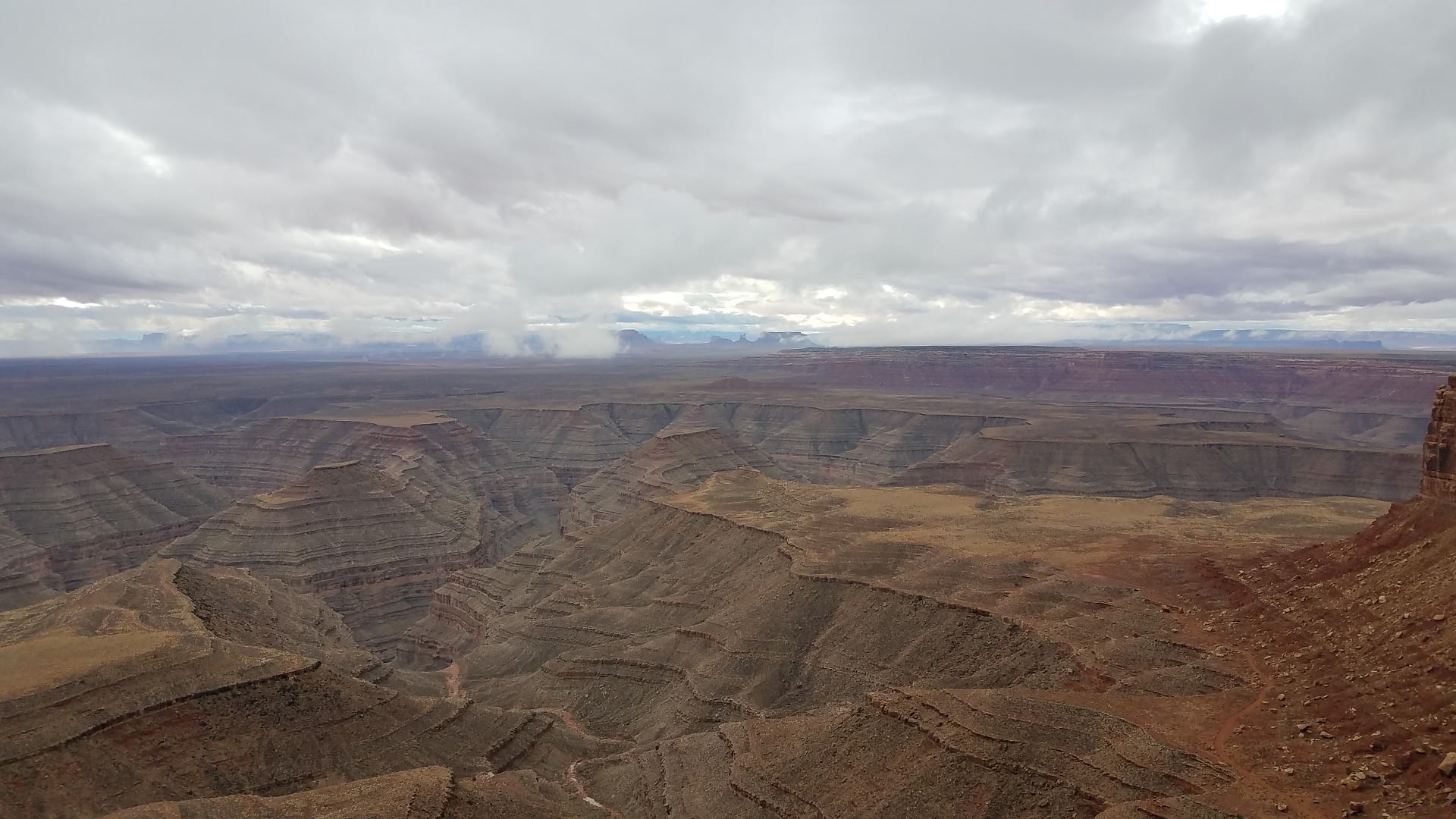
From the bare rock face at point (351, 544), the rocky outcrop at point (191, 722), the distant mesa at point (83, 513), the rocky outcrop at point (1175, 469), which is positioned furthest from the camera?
the rocky outcrop at point (1175, 469)

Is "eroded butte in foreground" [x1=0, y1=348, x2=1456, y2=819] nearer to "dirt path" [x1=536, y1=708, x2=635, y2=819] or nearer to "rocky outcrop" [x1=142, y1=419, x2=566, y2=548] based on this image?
"dirt path" [x1=536, y1=708, x2=635, y2=819]

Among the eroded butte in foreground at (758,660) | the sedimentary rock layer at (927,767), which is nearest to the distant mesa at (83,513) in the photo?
the eroded butte in foreground at (758,660)

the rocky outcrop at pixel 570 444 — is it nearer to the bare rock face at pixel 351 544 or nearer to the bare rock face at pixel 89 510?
the bare rock face at pixel 351 544

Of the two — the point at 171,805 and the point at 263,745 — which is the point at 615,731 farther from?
the point at 171,805

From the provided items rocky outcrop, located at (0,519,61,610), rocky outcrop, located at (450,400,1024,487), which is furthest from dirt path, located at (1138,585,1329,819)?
rocky outcrop, located at (450,400,1024,487)

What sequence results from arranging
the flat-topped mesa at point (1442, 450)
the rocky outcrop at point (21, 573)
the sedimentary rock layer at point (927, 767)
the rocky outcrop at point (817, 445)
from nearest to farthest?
the sedimentary rock layer at point (927, 767) < the flat-topped mesa at point (1442, 450) < the rocky outcrop at point (21, 573) < the rocky outcrop at point (817, 445)

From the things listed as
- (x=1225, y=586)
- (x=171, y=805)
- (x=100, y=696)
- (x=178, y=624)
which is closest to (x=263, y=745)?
(x=100, y=696)

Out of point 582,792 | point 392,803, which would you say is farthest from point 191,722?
point 582,792
